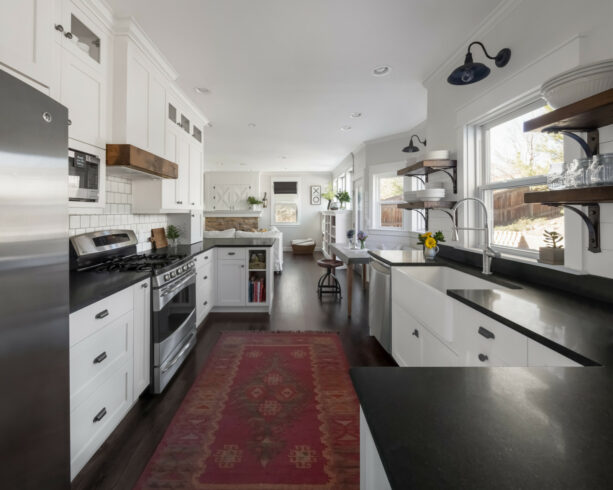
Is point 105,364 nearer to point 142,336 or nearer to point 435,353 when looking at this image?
point 142,336

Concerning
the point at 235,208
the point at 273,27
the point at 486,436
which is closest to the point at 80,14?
the point at 273,27

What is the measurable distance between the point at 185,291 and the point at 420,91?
11.0ft

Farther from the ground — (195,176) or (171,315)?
(195,176)

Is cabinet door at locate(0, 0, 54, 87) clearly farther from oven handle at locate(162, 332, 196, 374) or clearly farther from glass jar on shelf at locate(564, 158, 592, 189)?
glass jar on shelf at locate(564, 158, 592, 189)

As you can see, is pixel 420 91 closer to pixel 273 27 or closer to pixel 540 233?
pixel 273 27

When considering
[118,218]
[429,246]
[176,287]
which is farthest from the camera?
[118,218]

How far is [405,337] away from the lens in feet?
7.88

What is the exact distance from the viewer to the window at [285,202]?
10.8 meters

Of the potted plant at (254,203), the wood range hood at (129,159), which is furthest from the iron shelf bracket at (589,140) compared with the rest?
the potted plant at (254,203)

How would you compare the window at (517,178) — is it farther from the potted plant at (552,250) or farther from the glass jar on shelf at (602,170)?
the glass jar on shelf at (602,170)

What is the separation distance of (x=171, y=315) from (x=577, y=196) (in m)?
2.55

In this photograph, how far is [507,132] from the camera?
236cm

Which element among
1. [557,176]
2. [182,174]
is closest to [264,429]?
[557,176]

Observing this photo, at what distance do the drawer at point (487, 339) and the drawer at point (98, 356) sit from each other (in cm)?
181
